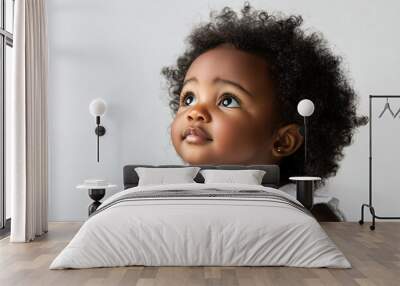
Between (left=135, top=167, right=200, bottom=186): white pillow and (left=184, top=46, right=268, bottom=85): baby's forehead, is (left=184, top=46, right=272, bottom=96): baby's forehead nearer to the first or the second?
(left=184, top=46, right=268, bottom=85): baby's forehead

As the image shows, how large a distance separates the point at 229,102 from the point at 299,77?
0.94m

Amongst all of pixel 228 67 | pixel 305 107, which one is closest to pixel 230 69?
pixel 228 67

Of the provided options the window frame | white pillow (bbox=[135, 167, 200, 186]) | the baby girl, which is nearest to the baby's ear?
the baby girl

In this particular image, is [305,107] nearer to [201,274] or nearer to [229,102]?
[229,102]

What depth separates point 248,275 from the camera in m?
4.46

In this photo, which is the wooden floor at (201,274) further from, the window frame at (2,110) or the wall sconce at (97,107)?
the wall sconce at (97,107)

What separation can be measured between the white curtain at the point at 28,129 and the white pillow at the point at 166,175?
1.16 metres

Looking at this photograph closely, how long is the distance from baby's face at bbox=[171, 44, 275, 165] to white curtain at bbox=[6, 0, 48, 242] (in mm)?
1891

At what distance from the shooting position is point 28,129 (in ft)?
20.7

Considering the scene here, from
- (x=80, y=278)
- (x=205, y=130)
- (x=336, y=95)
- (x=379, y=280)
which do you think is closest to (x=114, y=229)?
(x=80, y=278)

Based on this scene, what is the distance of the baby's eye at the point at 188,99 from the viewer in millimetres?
7621

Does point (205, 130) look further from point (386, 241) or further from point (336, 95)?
point (386, 241)

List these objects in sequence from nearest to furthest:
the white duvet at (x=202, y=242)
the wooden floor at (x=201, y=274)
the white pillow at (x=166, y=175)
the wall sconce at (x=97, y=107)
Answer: the wooden floor at (x=201, y=274)
the white duvet at (x=202, y=242)
the white pillow at (x=166, y=175)
the wall sconce at (x=97, y=107)

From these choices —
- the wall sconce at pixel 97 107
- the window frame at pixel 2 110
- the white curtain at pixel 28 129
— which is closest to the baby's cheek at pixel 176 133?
the wall sconce at pixel 97 107
